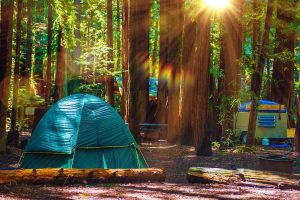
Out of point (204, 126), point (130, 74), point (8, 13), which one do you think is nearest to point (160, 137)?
point (130, 74)

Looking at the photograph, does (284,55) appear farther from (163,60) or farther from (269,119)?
(163,60)

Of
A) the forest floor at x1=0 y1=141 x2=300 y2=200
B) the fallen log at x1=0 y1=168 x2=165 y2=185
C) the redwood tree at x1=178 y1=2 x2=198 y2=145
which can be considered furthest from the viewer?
the redwood tree at x1=178 y1=2 x2=198 y2=145

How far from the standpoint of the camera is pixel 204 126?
52.4ft

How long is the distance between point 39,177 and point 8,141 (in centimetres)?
942

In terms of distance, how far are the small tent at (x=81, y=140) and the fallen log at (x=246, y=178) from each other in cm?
214

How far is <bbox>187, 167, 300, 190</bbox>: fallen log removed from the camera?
9.72 m

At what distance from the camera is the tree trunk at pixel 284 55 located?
17125 millimetres

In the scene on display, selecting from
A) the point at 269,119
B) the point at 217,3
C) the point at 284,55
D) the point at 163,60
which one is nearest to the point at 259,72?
the point at 284,55

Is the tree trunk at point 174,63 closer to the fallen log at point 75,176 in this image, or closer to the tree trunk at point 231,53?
the tree trunk at point 231,53

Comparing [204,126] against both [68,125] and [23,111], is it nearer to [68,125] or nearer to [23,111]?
[68,125]

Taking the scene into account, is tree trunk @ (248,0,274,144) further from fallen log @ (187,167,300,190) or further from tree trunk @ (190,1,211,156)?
fallen log @ (187,167,300,190)

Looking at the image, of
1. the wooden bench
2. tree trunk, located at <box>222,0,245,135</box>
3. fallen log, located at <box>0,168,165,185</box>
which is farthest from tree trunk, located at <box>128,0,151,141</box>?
fallen log, located at <box>0,168,165,185</box>

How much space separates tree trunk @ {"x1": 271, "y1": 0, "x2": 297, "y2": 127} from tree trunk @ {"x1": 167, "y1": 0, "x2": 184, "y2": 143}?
421cm

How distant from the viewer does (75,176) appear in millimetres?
9469
